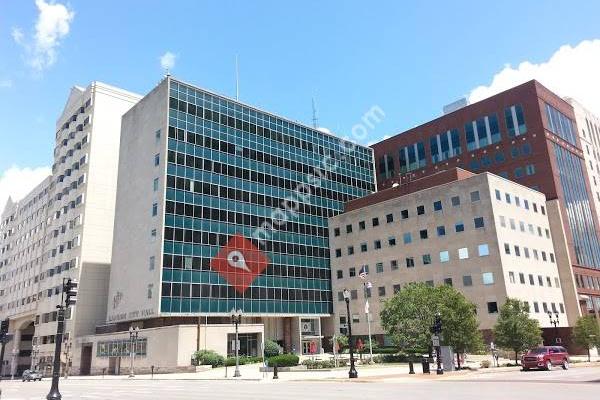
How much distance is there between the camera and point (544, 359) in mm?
38094

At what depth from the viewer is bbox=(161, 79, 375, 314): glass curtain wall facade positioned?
67562 millimetres

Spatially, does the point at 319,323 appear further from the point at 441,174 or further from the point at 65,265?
the point at 65,265

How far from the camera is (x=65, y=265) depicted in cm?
Answer: 8431

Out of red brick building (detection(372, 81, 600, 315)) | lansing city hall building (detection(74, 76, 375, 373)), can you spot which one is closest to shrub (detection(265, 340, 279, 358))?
lansing city hall building (detection(74, 76, 375, 373))

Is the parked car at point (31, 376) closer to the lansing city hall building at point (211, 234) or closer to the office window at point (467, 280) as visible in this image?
the lansing city hall building at point (211, 234)

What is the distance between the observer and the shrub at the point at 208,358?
5703cm

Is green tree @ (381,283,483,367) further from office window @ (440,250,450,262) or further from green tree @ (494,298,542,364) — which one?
office window @ (440,250,450,262)

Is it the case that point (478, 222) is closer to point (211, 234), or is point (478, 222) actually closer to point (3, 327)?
point (211, 234)

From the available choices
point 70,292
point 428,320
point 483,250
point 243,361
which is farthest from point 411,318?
point 70,292

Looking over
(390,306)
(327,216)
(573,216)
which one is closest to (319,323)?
(327,216)

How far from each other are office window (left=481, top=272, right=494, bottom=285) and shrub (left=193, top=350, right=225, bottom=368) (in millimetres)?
35665

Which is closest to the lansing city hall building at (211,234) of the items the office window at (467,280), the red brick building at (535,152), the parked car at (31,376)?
the parked car at (31,376)

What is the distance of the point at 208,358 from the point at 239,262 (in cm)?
1890

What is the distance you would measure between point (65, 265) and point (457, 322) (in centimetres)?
6782
